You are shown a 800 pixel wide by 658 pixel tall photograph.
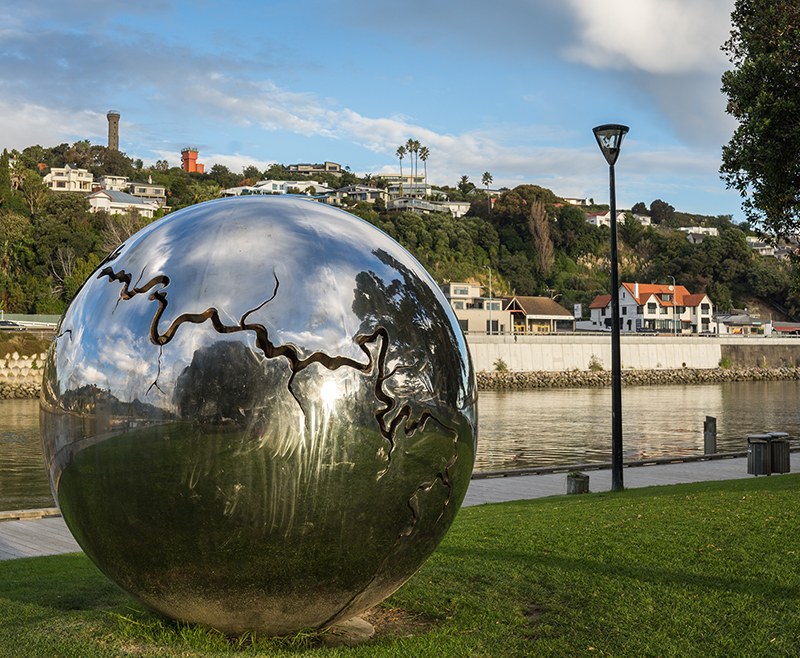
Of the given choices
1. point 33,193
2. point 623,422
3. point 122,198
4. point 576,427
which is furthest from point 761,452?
point 122,198

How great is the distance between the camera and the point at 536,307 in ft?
329

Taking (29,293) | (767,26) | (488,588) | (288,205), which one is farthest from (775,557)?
(29,293)

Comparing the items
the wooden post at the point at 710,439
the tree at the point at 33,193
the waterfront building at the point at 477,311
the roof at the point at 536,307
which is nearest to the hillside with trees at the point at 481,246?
the tree at the point at 33,193

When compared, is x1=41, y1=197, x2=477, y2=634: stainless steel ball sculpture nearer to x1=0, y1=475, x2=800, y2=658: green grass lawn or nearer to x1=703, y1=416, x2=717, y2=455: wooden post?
x1=0, y1=475, x2=800, y2=658: green grass lawn

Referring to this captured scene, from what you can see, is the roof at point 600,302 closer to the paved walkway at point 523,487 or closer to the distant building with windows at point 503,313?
the distant building with windows at point 503,313

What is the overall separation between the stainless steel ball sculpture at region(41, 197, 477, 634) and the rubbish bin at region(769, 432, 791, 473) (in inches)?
591

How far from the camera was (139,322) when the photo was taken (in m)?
4.38

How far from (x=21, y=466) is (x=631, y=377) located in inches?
2432

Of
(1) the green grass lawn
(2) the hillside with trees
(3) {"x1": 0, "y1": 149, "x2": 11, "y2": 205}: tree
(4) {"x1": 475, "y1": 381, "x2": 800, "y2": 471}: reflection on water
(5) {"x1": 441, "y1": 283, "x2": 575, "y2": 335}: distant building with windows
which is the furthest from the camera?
(3) {"x1": 0, "y1": 149, "x2": 11, "y2": 205}: tree

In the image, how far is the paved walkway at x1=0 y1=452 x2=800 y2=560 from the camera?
10359 mm

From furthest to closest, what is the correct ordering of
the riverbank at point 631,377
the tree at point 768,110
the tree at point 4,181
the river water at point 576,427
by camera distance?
the tree at point 4,181
the riverbank at point 631,377
the river water at point 576,427
the tree at point 768,110

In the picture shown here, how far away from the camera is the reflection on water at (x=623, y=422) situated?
90.4 ft

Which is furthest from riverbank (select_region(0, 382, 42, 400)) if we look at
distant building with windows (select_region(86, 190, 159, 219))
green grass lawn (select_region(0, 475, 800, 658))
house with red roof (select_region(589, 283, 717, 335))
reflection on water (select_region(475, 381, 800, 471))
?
house with red roof (select_region(589, 283, 717, 335))

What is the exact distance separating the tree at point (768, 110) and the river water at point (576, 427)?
453 inches
